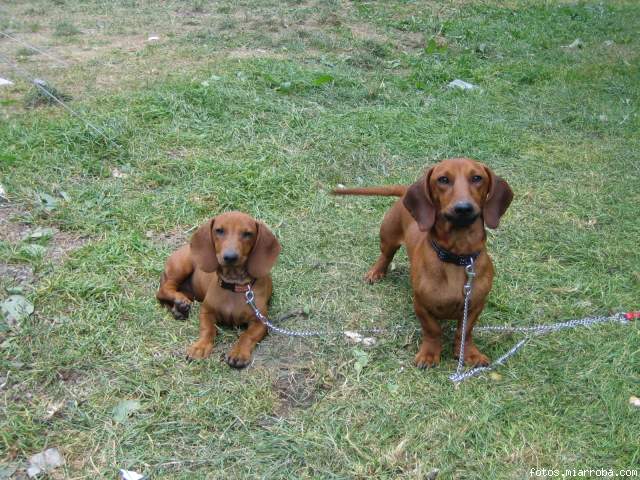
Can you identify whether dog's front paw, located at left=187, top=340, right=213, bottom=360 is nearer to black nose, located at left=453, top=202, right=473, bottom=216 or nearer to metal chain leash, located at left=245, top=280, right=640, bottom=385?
metal chain leash, located at left=245, top=280, right=640, bottom=385

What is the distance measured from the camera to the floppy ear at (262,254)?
3.87 m

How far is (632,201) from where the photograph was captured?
6.02 metres

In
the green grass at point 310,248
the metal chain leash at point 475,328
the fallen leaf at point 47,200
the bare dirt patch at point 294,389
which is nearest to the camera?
the green grass at point 310,248

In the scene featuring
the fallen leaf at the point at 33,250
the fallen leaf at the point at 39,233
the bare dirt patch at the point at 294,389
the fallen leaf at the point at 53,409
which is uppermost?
the fallen leaf at the point at 33,250

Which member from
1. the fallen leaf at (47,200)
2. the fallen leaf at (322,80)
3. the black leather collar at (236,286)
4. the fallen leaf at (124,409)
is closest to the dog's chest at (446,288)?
the black leather collar at (236,286)

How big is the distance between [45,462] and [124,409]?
463 mm

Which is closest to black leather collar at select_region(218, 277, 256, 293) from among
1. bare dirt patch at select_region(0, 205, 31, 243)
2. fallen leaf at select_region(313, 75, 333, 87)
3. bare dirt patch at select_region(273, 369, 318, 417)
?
bare dirt patch at select_region(273, 369, 318, 417)

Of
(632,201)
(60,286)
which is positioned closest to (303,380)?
(60,286)

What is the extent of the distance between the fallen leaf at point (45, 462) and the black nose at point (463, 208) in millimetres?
2299

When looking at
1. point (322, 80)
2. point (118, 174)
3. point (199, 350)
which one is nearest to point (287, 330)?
point (199, 350)

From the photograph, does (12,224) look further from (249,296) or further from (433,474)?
(433,474)

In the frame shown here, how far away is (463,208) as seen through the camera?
3346 millimetres

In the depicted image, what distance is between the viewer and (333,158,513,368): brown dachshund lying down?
349cm

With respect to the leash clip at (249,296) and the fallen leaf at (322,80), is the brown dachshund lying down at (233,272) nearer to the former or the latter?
the leash clip at (249,296)
